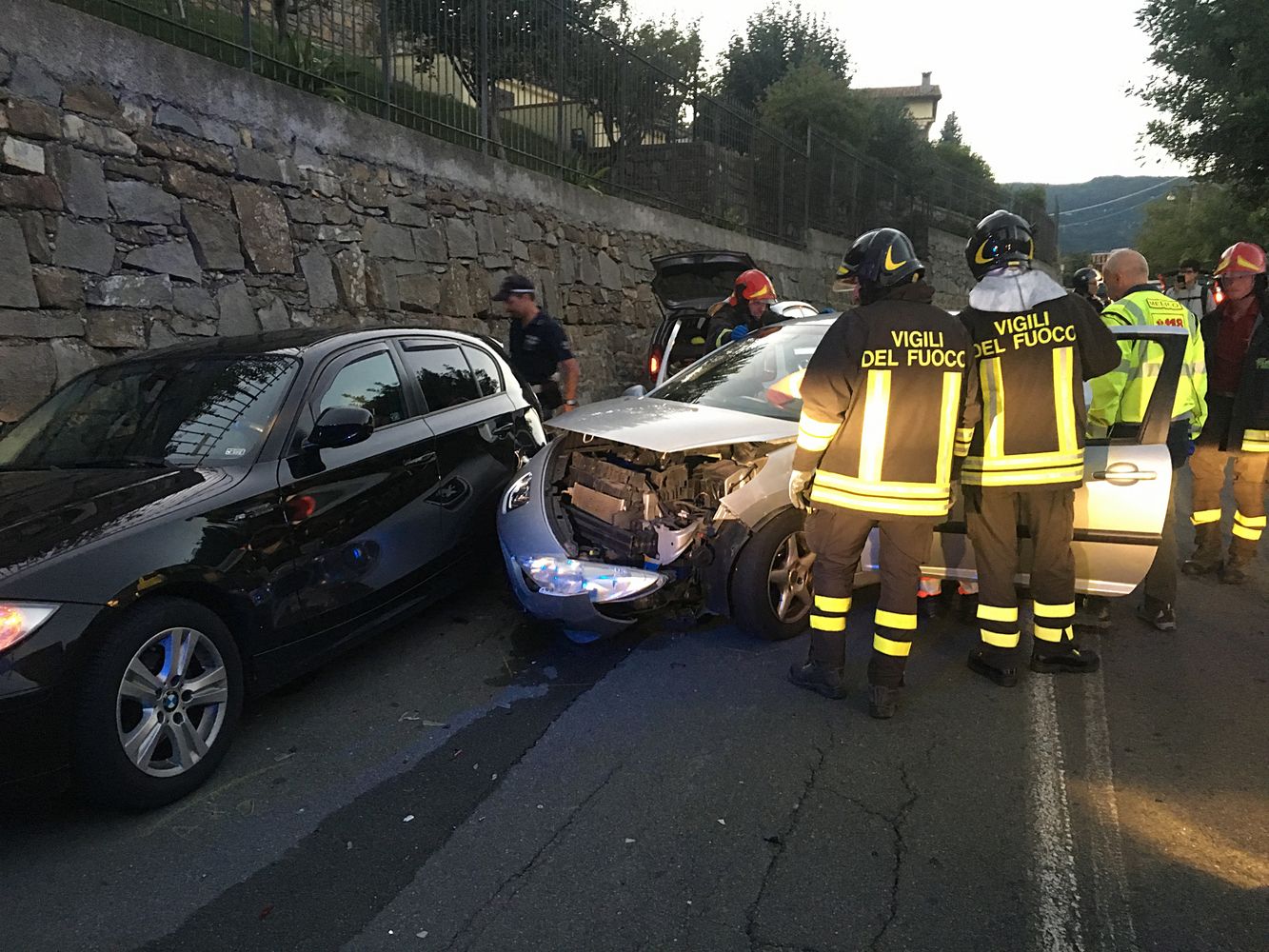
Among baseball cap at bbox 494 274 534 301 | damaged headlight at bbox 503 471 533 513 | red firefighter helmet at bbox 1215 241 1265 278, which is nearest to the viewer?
damaged headlight at bbox 503 471 533 513

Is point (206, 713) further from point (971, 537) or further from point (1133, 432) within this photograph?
point (1133, 432)

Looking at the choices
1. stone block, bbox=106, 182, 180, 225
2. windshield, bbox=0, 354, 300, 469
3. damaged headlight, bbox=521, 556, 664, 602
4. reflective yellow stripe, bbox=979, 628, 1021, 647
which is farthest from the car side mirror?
stone block, bbox=106, 182, 180, 225

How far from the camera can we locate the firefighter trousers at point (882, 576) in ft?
11.5

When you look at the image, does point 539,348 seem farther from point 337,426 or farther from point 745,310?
point 337,426

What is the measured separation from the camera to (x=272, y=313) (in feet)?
23.1

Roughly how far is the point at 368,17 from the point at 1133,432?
25.0 ft

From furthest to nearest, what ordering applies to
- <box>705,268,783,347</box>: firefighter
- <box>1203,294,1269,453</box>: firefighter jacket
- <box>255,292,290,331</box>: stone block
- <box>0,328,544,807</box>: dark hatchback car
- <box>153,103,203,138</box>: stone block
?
<box>705,268,783,347</box>: firefighter, <box>255,292,290,331</box>: stone block, <box>153,103,203,138</box>: stone block, <box>1203,294,1269,453</box>: firefighter jacket, <box>0,328,544,807</box>: dark hatchback car

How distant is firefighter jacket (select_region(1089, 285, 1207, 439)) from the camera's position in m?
4.08

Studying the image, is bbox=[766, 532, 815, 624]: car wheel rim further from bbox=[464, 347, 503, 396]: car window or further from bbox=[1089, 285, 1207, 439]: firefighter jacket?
bbox=[464, 347, 503, 396]: car window

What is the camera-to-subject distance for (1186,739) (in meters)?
3.33

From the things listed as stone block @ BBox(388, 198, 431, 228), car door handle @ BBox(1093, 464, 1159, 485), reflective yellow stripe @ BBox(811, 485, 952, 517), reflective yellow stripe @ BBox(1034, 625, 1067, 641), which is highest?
stone block @ BBox(388, 198, 431, 228)

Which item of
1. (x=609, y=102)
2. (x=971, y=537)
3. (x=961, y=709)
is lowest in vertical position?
(x=961, y=709)

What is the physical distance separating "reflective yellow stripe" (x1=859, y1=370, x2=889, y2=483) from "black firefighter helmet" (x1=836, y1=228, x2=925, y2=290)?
40cm

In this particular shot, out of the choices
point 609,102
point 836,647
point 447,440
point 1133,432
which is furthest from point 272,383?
point 609,102
